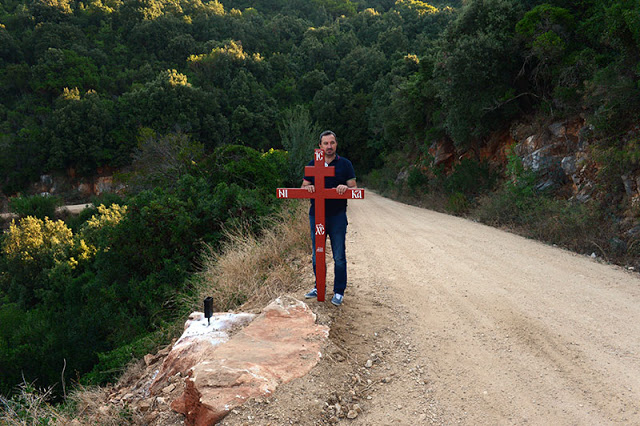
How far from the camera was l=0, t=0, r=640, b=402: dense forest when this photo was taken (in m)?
10.4

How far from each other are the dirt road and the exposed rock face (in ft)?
0.42

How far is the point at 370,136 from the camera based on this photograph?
147ft

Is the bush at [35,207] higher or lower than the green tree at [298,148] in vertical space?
lower

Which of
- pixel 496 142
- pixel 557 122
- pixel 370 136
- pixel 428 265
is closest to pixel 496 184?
pixel 496 142

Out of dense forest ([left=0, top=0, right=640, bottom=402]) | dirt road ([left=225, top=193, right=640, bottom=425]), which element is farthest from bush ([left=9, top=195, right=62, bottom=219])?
dirt road ([left=225, top=193, right=640, bottom=425])

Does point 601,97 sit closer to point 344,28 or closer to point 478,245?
point 478,245

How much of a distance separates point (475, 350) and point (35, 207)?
34.2m

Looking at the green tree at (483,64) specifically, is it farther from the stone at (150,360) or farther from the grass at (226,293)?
the stone at (150,360)

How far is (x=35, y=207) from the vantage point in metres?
29.0

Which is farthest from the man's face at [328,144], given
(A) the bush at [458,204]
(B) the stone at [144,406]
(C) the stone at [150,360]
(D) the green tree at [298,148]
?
(D) the green tree at [298,148]

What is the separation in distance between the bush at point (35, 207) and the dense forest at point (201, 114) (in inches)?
5.8

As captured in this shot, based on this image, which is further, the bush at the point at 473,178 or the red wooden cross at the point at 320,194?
the bush at the point at 473,178

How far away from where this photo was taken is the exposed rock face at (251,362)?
2650 mm

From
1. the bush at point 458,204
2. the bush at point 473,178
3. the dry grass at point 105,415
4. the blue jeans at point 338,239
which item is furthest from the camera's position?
the bush at point 473,178
